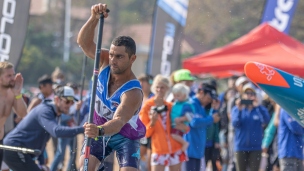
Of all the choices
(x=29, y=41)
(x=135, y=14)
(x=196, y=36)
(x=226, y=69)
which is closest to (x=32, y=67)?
(x=29, y=41)

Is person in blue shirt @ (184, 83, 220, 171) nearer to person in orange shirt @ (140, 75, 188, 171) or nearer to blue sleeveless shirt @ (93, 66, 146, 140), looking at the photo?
person in orange shirt @ (140, 75, 188, 171)

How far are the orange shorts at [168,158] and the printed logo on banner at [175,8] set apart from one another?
194 inches

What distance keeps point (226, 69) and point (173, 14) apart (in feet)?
6.08

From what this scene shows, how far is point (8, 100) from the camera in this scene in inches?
360

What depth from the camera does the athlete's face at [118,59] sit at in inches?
275

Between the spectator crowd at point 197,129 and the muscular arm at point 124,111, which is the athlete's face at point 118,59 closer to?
the muscular arm at point 124,111

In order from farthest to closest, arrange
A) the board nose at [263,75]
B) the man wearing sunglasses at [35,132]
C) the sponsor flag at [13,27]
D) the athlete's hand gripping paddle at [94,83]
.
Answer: the sponsor flag at [13,27] < the man wearing sunglasses at [35,132] < the board nose at [263,75] < the athlete's hand gripping paddle at [94,83]

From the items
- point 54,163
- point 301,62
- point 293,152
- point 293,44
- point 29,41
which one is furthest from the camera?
point 29,41

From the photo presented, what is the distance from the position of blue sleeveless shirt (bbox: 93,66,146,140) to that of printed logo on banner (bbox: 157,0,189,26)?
765cm

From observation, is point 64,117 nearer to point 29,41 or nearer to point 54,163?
point 54,163

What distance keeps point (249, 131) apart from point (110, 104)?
4715mm

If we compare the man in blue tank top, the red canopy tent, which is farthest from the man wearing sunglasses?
the red canopy tent

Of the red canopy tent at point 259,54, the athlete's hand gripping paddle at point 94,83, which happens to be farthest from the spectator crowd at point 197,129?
the athlete's hand gripping paddle at point 94,83

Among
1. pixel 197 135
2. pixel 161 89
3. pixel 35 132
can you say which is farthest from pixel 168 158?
pixel 35 132
